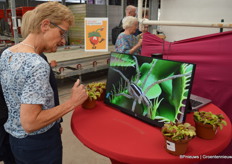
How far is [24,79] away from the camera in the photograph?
1.01 m

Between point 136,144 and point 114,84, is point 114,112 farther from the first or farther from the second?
point 136,144

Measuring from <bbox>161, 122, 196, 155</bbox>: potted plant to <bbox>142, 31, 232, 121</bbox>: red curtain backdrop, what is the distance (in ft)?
3.17

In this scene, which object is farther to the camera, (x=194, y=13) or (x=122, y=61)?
(x=194, y=13)

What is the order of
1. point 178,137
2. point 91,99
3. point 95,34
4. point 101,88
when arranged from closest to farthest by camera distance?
point 178,137 < point 91,99 < point 101,88 < point 95,34

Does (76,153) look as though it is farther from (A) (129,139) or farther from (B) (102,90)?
(A) (129,139)

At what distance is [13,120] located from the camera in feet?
3.85

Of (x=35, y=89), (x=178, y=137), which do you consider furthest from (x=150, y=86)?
(x=35, y=89)

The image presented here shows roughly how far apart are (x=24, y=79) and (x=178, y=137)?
76cm

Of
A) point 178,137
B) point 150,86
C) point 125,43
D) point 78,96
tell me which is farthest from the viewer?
point 125,43

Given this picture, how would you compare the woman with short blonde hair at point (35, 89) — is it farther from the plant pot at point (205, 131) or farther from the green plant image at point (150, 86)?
the plant pot at point (205, 131)

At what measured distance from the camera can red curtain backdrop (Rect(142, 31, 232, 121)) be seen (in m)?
1.73

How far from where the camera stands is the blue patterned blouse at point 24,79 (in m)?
0.99

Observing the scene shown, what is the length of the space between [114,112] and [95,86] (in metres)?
0.28

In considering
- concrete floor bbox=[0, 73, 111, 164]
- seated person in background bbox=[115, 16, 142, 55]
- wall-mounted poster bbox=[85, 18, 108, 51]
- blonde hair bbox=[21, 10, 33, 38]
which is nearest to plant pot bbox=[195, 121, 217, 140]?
blonde hair bbox=[21, 10, 33, 38]
